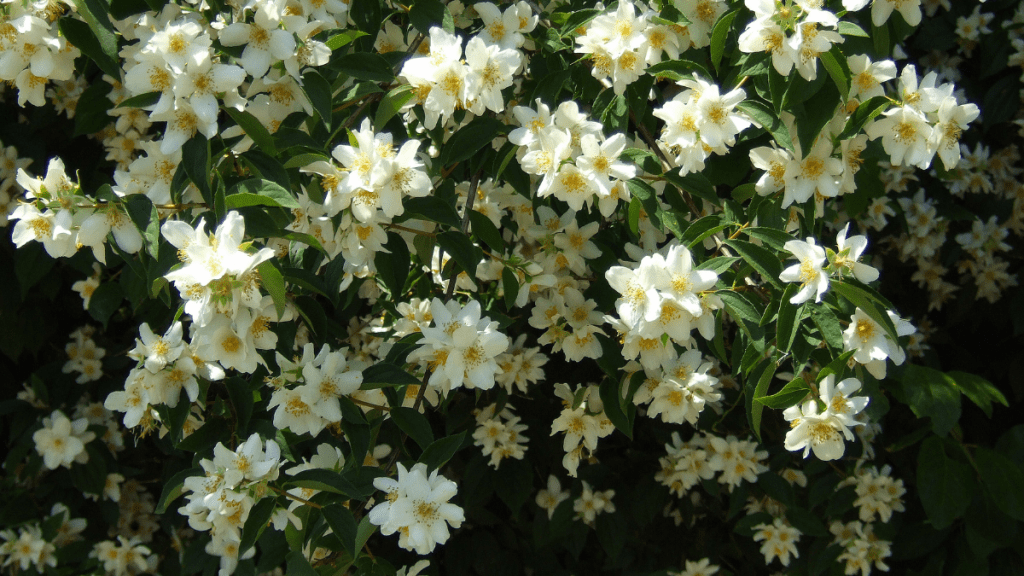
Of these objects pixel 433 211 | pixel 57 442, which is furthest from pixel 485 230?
pixel 57 442

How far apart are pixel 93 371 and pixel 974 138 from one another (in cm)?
310

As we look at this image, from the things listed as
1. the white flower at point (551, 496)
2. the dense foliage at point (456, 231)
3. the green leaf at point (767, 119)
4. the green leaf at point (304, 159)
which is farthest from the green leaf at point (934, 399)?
the green leaf at point (304, 159)

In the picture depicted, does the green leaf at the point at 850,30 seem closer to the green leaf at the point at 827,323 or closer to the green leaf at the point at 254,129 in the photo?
the green leaf at the point at 827,323

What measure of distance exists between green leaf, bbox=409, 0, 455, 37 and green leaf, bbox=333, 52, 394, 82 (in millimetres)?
142

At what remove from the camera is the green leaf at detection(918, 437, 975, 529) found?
2.26 meters

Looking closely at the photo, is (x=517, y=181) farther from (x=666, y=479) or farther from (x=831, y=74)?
(x=666, y=479)

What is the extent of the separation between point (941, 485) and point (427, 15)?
6.30ft

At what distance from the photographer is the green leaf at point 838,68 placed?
1.25m

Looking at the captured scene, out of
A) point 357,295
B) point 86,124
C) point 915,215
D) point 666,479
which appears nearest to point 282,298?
point 357,295

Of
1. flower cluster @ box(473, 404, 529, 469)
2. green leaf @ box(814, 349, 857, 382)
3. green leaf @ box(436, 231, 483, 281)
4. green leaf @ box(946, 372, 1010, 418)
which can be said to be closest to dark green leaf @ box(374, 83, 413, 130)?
green leaf @ box(436, 231, 483, 281)

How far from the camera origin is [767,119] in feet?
4.33

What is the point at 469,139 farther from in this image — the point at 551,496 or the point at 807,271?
the point at 551,496

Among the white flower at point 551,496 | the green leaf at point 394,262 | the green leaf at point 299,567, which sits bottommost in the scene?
the white flower at point 551,496

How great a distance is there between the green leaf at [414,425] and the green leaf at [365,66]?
56cm
